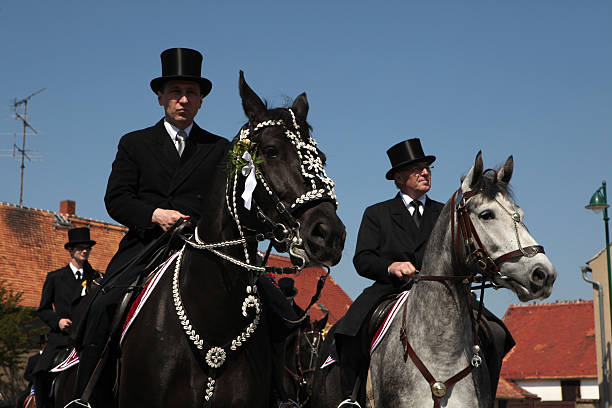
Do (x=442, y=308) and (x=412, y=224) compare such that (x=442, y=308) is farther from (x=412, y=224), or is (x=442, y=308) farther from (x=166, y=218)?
(x=166, y=218)

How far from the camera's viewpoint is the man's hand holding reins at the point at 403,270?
8.38 m

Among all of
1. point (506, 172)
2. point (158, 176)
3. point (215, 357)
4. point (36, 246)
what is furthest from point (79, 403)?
point (36, 246)

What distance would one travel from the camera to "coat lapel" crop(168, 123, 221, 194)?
6211mm

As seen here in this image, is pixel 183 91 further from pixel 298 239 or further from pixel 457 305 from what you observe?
pixel 457 305

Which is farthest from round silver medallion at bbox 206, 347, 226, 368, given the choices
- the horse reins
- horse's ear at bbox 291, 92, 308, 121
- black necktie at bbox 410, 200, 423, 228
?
the horse reins

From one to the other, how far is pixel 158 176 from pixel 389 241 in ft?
12.1

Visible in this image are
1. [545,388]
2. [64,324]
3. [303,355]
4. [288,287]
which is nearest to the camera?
[64,324]

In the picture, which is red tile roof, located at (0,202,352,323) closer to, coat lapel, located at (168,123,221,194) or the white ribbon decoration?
coat lapel, located at (168,123,221,194)

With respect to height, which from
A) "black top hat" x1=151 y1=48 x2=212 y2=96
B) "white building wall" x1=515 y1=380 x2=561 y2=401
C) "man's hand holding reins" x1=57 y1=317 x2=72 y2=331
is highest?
"black top hat" x1=151 y1=48 x2=212 y2=96

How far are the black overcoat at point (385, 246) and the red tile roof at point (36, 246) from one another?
2939 cm

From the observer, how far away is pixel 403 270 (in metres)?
8.41

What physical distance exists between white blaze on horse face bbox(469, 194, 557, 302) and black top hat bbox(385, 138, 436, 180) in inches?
81.2

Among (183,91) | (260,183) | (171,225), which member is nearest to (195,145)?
(183,91)

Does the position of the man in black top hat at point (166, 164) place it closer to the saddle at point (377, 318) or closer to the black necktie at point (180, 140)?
the black necktie at point (180, 140)
